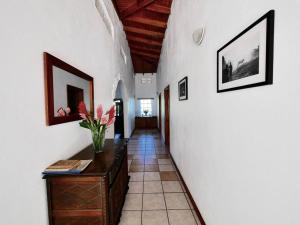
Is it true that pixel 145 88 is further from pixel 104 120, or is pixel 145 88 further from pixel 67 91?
pixel 67 91

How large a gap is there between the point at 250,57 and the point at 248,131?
484 millimetres

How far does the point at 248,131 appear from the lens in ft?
3.33

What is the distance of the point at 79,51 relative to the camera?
187 centimetres

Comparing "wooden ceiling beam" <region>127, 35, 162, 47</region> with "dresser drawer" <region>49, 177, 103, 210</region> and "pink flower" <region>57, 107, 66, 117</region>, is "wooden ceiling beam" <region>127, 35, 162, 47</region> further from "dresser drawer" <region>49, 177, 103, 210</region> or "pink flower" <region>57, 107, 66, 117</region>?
"dresser drawer" <region>49, 177, 103, 210</region>

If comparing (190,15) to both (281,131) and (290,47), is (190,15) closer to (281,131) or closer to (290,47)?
(290,47)

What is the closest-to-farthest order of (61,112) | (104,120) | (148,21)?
(61,112) < (104,120) < (148,21)

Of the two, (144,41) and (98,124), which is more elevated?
(144,41)

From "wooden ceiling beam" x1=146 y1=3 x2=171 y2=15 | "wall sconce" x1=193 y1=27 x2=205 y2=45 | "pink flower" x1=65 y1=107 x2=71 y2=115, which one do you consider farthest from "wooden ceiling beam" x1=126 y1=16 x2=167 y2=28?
"pink flower" x1=65 y1=107 x2=71 y2=115

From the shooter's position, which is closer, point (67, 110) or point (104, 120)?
point (67, 110)

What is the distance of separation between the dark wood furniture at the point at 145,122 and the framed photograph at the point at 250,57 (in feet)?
26.6

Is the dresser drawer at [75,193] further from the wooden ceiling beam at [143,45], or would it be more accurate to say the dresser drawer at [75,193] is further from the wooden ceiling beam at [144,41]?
the wooden ceiling beam at [143,45]

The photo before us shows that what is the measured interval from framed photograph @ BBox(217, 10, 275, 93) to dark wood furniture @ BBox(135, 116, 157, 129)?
8.12m

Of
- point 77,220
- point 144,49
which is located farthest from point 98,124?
point 144,49

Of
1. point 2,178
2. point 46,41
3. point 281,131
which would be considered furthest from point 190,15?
point 2,178
